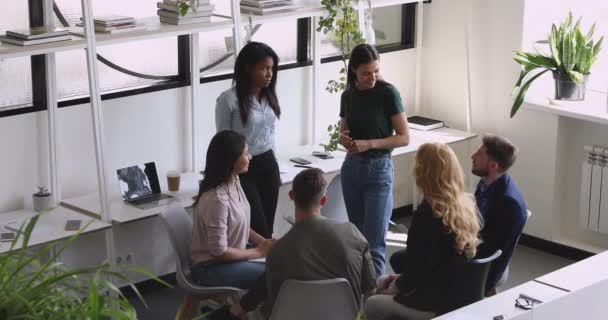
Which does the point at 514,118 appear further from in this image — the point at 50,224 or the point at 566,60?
the point at 50,224

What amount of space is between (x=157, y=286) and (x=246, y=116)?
4.63 feet

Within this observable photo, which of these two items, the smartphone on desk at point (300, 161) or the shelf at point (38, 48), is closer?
the shelf at point (38, 48)

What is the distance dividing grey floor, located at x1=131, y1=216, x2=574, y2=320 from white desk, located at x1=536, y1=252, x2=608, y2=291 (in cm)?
179

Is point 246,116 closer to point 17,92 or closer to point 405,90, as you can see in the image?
point 17,92

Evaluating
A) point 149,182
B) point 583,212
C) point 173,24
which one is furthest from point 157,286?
point 583,212

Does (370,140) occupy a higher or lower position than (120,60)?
lower

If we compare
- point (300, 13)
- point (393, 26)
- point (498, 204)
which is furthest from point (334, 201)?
point (393, 26)

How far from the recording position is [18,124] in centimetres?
513

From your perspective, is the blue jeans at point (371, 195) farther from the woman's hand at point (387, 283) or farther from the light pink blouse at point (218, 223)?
the light pink blouse at point (218, 223)

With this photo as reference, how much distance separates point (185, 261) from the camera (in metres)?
4.59

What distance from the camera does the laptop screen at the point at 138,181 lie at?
5434 millimetres

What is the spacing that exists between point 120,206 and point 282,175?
3.19 feet

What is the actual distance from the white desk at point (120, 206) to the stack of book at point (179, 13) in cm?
95

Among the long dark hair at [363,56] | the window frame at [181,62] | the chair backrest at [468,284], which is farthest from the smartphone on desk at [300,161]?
the chair backrest at [468,284]
